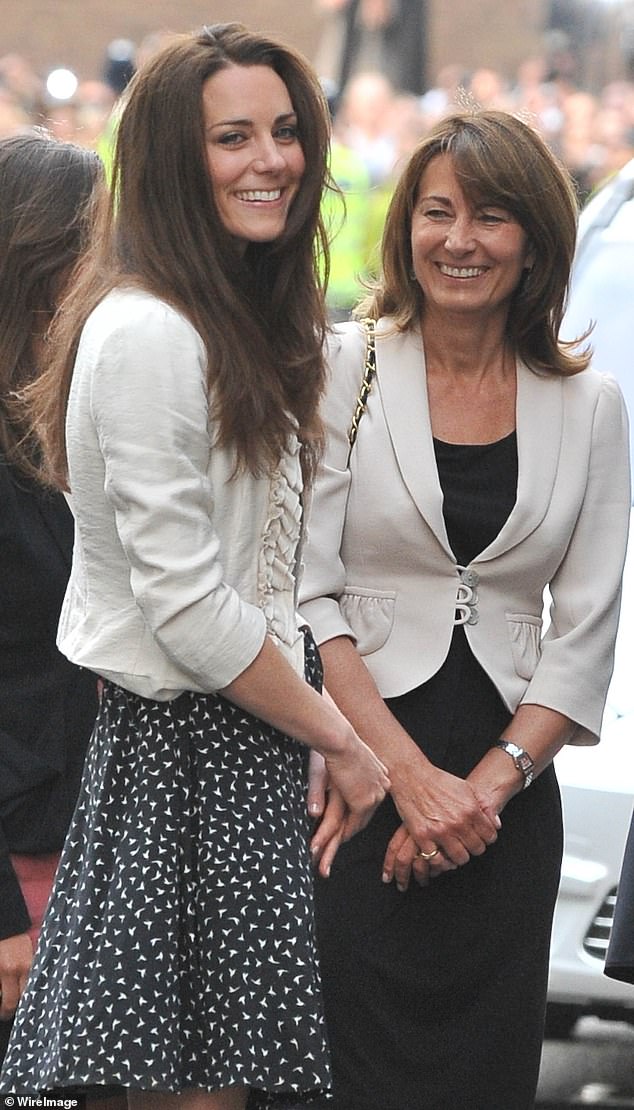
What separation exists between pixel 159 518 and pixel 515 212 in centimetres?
123

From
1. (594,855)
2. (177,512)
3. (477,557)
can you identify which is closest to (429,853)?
(477,557)

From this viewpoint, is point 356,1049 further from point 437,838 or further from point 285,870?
point 285,870

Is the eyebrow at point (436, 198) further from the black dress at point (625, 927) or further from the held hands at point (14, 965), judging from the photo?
the held hands at point (14, 965)

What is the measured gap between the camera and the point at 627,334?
17.4ft

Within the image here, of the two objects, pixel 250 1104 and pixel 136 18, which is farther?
pixel 136 18

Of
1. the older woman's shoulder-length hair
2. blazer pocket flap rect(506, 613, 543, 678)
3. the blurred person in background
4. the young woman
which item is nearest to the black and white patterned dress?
the young woman

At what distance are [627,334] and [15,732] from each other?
9.16 ft

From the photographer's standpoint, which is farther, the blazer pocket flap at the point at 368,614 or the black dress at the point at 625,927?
the blazer pocket flap at the point at 368,614

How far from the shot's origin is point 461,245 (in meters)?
3.49

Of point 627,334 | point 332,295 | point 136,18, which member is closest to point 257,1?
point 136,18

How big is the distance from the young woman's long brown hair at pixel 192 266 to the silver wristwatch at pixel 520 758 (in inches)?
36.3

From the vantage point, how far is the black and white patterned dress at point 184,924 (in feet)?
8.48

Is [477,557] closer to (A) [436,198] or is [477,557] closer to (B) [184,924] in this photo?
(A) [436,198]

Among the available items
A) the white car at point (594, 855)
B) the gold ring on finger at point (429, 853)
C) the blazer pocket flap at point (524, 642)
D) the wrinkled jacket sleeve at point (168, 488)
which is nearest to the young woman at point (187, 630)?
the wrinkled jacket sleeve at point (168, 488)
